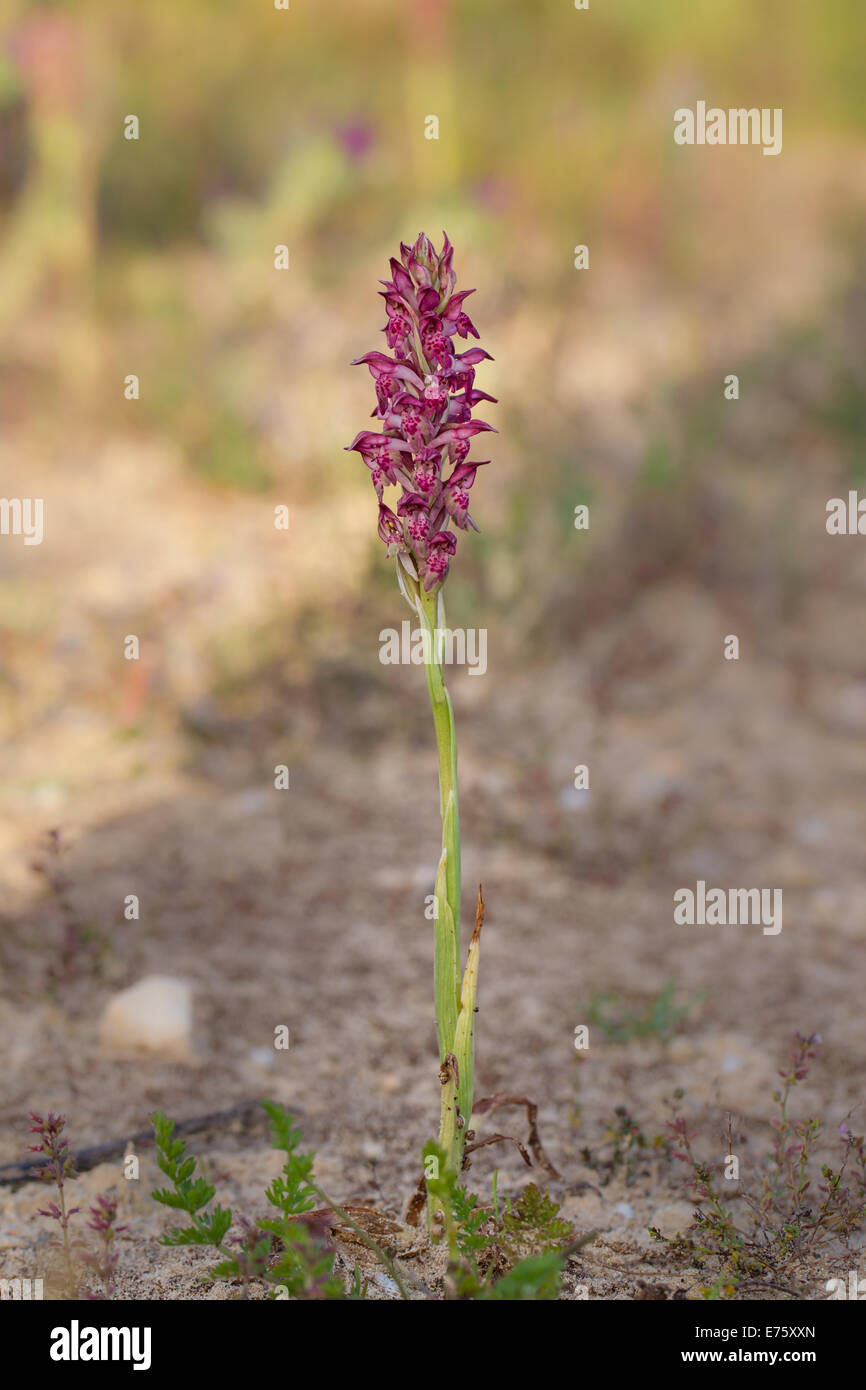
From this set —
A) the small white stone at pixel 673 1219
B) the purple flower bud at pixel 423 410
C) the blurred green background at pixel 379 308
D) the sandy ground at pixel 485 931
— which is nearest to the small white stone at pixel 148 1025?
the sandy ground at pixel 485 931

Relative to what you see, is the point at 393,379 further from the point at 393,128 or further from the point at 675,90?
the point at 393,128

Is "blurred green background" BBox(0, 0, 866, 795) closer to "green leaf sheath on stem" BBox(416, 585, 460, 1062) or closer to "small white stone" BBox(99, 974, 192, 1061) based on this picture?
"small white stone" BBox(99, 974, 192, 1061)

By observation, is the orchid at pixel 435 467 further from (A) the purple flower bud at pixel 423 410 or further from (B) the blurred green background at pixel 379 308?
(B) the blurred green background at pixel 379 308

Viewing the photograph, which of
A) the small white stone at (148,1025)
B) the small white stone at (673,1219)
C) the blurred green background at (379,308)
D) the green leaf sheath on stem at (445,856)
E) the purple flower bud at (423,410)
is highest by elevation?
the blurred green background at (379,308)

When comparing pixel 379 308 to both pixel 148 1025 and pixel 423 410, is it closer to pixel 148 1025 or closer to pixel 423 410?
pixel 148 1025

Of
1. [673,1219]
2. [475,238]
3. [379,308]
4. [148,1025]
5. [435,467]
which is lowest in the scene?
[673,1219]

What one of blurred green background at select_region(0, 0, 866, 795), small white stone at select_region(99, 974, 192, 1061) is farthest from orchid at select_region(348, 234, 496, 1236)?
blurred green background at select_region(0, 0, 866, 795)

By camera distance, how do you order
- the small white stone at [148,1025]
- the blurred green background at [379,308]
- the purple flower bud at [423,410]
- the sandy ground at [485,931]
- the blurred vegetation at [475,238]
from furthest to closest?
the blurred vegetation at [475,238] < the blurred green background at [379,308] < the small white stone at [148,1025] < the sandy ground at [485,931] < the purple flower bud at [423,410]

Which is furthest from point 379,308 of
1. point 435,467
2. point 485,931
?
point 435,467
